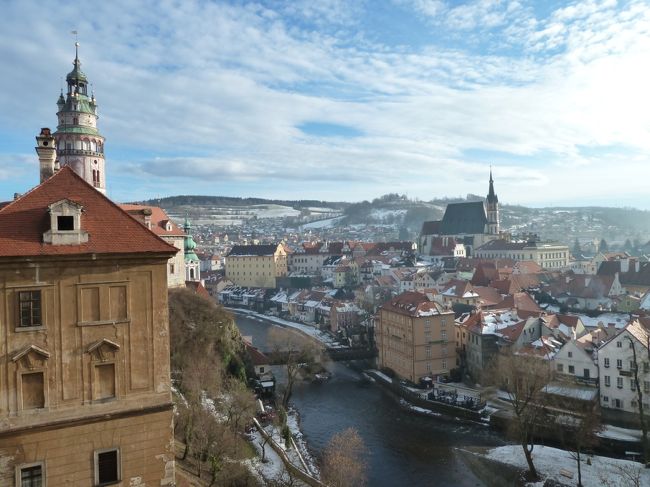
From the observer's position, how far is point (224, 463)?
2177cm

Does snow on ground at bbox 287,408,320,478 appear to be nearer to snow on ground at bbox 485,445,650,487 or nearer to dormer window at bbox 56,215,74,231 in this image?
snow on ground at bbox 485,445,650,487

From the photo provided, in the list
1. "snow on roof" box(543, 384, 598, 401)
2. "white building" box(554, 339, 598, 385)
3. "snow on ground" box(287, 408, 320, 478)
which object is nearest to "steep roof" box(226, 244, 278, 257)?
"snow on ground" box(287, 408, 320, 478)

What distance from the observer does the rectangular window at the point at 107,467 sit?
11.2m

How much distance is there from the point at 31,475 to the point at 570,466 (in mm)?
24294

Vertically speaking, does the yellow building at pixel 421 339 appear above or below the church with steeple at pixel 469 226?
below

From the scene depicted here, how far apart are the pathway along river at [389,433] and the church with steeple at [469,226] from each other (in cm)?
8116

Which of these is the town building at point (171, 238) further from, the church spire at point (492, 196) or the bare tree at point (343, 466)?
the church spire at point (492, 196)

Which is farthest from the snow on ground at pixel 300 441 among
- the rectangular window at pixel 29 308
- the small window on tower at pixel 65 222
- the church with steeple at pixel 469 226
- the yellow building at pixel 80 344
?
the church with steeple at pixel 469 226

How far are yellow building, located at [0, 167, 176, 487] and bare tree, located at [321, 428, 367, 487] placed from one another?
12365 millimetres

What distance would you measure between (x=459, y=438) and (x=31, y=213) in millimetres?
27302

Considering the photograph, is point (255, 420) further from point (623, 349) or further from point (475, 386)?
point (623, 349)

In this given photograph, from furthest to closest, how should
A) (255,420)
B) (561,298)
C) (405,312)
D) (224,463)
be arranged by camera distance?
(561,298)
(405,312)
(255,420)
(224,463)

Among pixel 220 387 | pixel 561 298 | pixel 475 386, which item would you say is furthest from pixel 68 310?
pixel 561 298

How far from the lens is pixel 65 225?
11.2 metres
